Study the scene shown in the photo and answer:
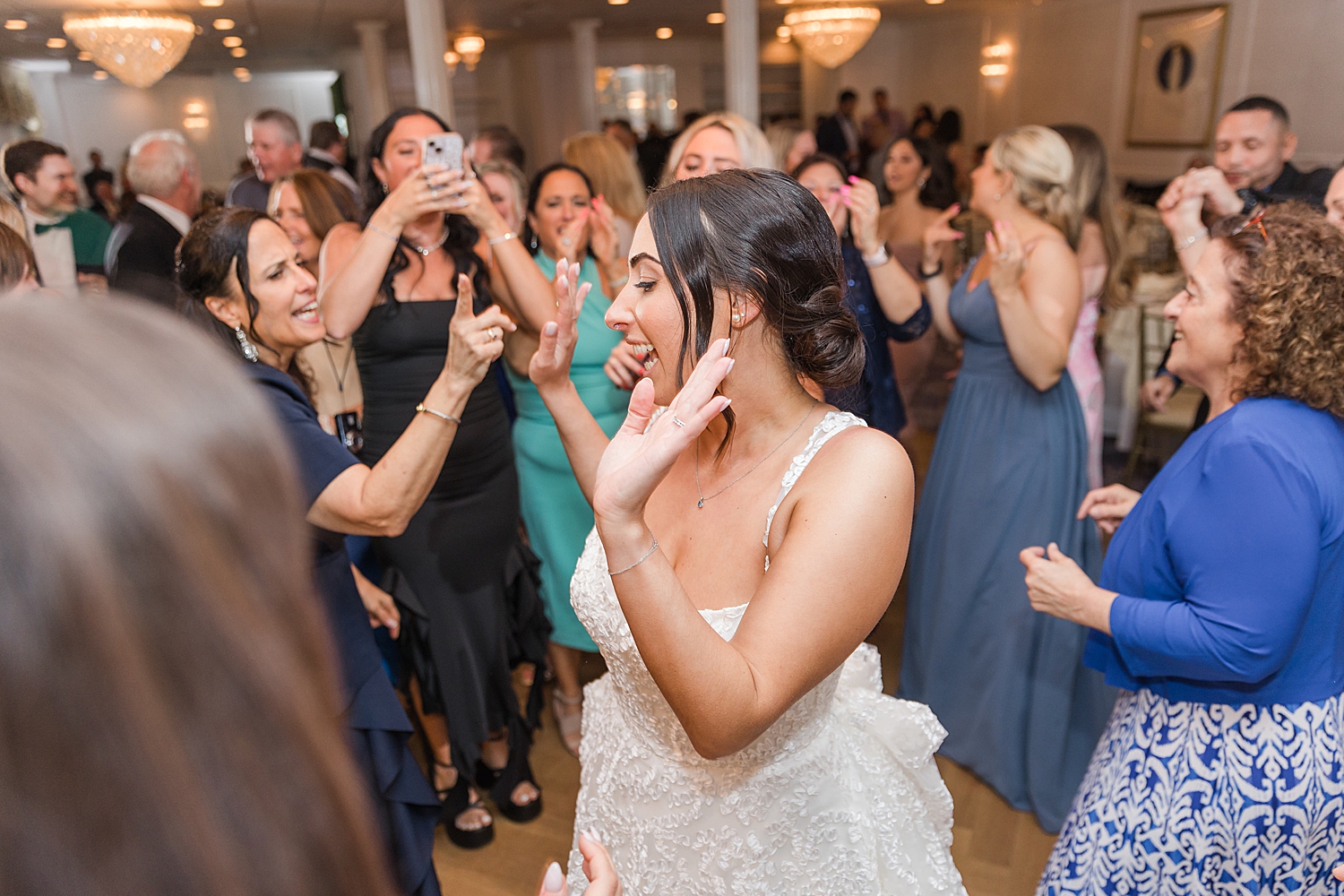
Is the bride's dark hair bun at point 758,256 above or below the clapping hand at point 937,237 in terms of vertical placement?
above

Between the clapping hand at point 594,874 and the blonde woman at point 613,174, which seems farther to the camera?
the blonde woman at point 613,174

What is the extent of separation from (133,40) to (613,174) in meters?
3.86

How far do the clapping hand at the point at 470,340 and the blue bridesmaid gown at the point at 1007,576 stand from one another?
59.4 inches

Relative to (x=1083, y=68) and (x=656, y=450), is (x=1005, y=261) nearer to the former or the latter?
(x=656, y=450)

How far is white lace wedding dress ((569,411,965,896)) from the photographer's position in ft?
3.92

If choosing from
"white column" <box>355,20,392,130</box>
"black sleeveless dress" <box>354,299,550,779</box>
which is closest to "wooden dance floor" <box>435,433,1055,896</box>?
"black sleeveless dress" <box>354,299,550,779</box>

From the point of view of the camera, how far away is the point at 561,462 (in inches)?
98.5

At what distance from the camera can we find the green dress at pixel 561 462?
251 cm

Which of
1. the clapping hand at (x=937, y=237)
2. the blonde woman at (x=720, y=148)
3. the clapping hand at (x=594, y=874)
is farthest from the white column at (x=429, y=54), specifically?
the clapping hand at (x=594, y=874)

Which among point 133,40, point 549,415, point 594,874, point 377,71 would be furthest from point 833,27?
point 594,874

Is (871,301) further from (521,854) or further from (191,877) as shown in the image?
(191,877)

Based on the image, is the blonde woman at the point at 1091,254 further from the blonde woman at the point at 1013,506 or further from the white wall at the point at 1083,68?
the white wall at the point at 1083,68

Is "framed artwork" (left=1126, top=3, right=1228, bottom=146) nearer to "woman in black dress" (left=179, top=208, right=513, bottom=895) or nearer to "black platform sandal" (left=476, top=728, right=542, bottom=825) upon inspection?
"black platform sandal" (left=476, top=728, right=542, bottom=825)

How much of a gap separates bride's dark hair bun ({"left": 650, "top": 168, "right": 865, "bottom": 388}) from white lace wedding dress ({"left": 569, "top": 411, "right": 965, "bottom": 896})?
130 millimetres
